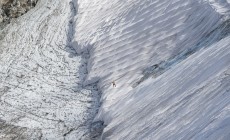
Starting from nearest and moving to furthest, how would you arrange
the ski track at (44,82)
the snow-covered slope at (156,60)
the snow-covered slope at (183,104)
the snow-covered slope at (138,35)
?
the snow-covered slope at (183,104)
the snow-covered slope at (156,60)
the ski track at (44,82)
the snow-covered slope at (138,35)

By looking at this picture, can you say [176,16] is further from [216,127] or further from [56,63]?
[216,127]

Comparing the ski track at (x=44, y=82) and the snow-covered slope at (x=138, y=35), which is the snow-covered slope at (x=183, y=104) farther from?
the snow-covered slope at (x=138, y=35)

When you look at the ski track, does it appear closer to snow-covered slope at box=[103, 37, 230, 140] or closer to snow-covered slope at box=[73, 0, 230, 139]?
snow-covered slope at box=[73, 0, 230, 139]

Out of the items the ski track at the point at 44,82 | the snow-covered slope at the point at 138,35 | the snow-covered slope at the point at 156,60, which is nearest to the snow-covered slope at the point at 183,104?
the snow-covered slope at the point at 156,60

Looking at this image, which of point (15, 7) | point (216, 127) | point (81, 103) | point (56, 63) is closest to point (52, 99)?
point (81, 103)

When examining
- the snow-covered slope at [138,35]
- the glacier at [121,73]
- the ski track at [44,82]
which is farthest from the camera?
the snow-covered slope at [138,35]

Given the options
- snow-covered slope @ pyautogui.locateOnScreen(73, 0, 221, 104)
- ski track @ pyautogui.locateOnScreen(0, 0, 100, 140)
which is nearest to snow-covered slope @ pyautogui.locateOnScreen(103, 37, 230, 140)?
ski track @ pyautogui.locateOnScreen(0, 0, 100, 140)

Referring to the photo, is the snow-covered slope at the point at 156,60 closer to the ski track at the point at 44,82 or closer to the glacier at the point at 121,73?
the glacier at the point at 121,73

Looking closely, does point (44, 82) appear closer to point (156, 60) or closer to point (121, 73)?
point (121, 73)

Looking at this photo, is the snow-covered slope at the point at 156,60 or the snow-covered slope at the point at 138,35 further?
the snow-covered slope at the point at 138,35
